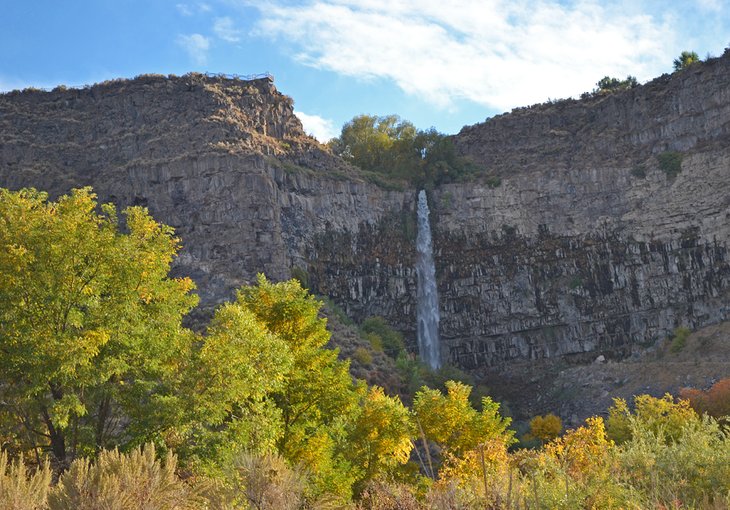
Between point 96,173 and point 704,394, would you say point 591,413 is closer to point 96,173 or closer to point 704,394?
point 704,394

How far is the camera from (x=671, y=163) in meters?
62.7

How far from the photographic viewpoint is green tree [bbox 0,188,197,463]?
60.3 feet

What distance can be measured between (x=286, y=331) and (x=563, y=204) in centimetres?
4565

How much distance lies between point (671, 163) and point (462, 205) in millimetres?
17412

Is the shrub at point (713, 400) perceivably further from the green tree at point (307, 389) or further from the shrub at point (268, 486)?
the shrub at point (268, 486)

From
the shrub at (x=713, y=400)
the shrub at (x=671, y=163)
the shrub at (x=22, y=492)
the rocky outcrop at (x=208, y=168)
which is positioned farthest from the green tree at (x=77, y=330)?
the shrub at (x=671, y=163)

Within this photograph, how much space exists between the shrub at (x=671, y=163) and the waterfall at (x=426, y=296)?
65.3 ft

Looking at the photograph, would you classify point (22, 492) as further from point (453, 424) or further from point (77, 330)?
point (453, 424)

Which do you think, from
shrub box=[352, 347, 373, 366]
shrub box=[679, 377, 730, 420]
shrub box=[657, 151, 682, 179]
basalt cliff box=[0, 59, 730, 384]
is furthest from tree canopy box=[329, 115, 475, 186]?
shrub box=[679, 377, 730, 420]

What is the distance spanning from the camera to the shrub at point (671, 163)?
62344 mm

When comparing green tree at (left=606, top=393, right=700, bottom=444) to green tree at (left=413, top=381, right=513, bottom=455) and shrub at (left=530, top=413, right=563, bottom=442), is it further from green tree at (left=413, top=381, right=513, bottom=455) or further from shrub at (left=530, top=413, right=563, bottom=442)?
green tree at (left=413, top=381, right=513, bottom=455)

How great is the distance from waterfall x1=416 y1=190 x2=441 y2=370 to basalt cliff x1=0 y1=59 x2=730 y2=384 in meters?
0.70

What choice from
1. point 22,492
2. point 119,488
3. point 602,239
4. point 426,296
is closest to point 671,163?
point 602,239

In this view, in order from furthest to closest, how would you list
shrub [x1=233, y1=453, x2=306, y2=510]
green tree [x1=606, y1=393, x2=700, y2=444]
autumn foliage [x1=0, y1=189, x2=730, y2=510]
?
1. green tree [x1=606, y1=393, x2=700, y2=444]
2. autumn foliage [x1=0, y1=189, x2=730, y2=510]
3. shrub [x1=233, y1=453, x2=306, y2=510]
